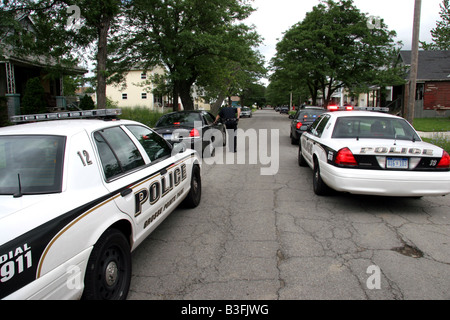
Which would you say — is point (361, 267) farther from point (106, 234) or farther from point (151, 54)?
point (151, 54)

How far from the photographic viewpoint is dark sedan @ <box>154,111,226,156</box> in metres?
9.40

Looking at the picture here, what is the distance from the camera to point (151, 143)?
438cm

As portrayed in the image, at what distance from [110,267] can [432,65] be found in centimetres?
3775

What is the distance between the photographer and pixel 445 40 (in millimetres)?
48594

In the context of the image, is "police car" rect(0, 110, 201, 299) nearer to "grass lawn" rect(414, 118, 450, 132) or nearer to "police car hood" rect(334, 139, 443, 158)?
"police car hood" rect(334, 139, 443, 158)

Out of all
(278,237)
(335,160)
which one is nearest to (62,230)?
(278,237)

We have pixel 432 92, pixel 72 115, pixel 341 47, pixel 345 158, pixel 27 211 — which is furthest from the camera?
pixel 432 92

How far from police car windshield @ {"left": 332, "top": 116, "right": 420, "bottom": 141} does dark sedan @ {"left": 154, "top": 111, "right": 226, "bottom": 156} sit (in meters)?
4.36

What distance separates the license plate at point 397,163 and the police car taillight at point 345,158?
47 centimetres

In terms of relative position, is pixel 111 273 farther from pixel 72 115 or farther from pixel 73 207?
pixel 72 115

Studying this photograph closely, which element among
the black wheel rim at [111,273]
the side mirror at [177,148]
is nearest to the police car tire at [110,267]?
the black wheel rim at [111,273]

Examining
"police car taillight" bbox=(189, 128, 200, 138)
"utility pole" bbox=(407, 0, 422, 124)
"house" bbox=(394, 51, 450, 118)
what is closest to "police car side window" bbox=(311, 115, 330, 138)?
"police car taillight" bbox=(189, 128, 200, 138)

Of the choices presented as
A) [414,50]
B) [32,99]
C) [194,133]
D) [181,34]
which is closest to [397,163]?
[194,133]

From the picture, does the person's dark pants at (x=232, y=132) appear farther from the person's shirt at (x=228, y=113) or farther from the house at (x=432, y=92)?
the house at (x=432, y=92)
